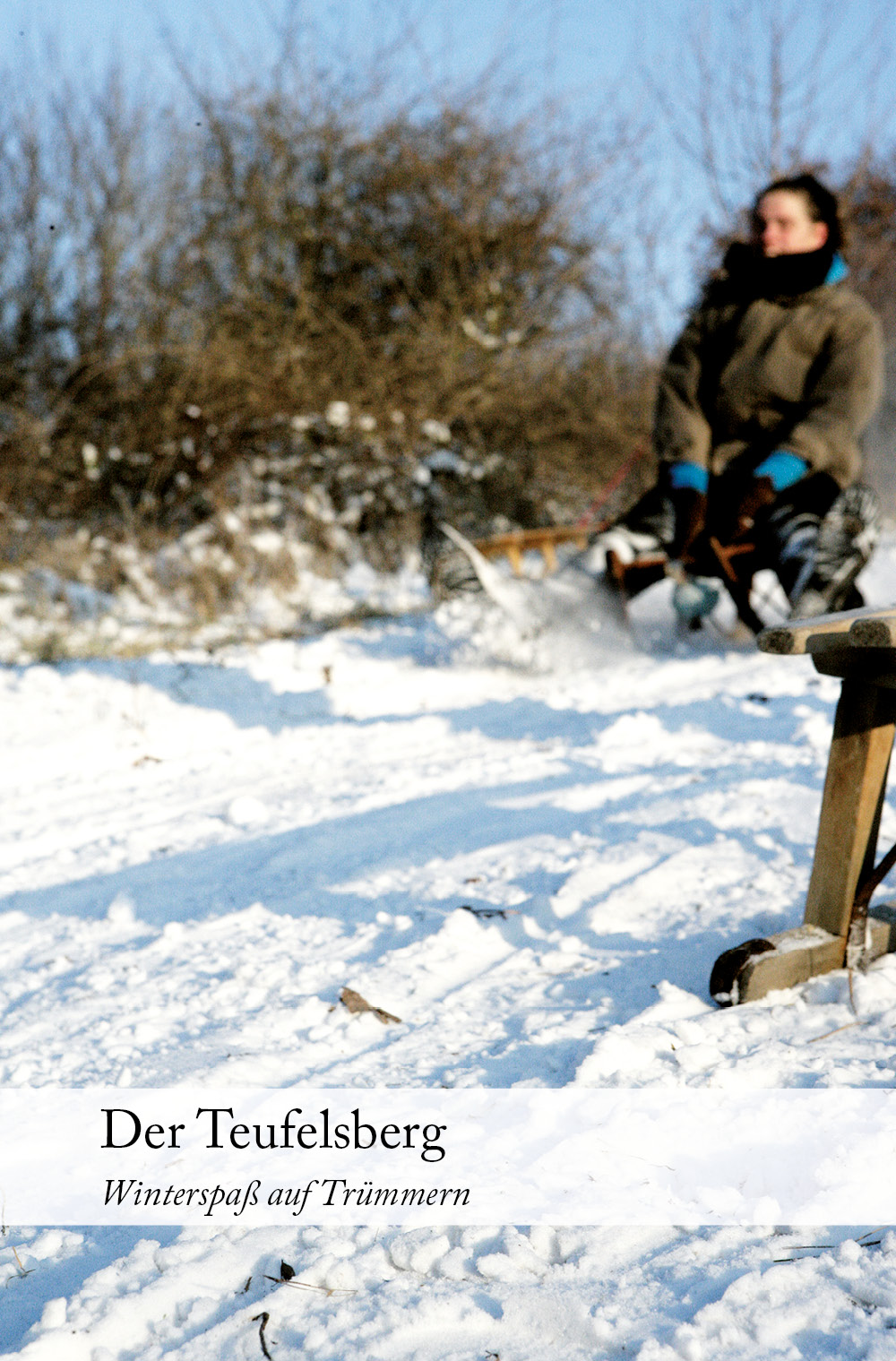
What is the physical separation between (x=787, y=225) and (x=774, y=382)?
679 mm

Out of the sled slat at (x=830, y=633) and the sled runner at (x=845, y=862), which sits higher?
the sled slat at (x=830, y=633)

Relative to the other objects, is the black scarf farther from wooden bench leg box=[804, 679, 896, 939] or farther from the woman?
wooden bench leg box=[804, 679, 896, 939]

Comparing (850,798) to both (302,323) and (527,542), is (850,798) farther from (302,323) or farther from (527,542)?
(302,323)

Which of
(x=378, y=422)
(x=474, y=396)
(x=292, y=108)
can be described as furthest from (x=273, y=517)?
(x=292, y=108)

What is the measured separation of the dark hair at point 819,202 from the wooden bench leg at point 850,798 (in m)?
3.56

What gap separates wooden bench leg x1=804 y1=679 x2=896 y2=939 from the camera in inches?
73.2

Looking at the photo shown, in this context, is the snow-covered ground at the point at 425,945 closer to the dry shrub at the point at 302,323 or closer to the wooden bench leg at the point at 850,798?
the wooden bench leg at the point at 850,798

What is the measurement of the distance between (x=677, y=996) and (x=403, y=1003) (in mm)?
507

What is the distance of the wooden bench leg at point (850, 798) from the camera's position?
6.10 ft

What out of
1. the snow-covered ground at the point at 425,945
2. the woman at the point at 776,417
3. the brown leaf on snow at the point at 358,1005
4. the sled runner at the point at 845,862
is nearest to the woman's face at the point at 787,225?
the woman at the point at 776,417

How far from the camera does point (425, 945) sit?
2.15 meters

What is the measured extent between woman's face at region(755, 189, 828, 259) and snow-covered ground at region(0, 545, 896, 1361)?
189 centimetres

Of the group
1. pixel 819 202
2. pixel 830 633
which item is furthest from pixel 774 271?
pixel 830 633

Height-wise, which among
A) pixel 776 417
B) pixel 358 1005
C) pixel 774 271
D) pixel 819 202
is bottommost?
pixel 358 1005
